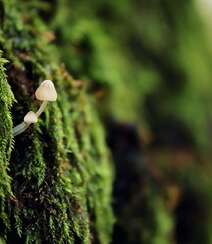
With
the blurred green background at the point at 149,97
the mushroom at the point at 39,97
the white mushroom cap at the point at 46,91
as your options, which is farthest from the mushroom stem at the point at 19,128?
the blurred green background at the point at 149,97

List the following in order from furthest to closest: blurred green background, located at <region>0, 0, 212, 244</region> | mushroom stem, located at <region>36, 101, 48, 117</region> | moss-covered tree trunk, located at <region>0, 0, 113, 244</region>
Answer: blurred green background, located at <region>0, 0, 212, 244</region>, mushroom stem, located at <region>36, 101, 48, 117</region>, moss-covered tree trunk, located at <region>0, 0, 113, 244</region>

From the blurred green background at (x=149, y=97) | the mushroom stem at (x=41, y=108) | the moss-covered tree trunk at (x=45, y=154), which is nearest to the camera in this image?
the moss-covered tree trunk at (x=45, y=154)

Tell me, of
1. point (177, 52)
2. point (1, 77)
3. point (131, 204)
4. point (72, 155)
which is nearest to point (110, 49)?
point (177, 52)

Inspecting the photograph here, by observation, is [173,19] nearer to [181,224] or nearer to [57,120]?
[181,224]

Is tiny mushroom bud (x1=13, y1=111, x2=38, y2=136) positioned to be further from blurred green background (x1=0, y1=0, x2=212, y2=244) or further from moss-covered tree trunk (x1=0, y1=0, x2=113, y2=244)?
blurred green background (x1=0, y1=0, x2=212, y2=244)

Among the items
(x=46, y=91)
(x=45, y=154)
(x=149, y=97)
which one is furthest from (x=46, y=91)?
(x=149, y=97)

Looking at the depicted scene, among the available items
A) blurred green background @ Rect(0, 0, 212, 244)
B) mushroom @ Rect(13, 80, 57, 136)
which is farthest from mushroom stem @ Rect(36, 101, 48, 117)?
blurred green background @ Rect(0, 0, 212, 244)

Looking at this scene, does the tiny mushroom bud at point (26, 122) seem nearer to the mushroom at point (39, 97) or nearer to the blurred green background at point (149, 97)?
the mushroom at point (39, 97)

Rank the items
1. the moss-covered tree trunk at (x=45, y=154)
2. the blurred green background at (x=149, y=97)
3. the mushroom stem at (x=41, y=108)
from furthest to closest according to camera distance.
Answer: the blurred green background at (x=149, y=97) < the mushroom stem at (x=41, y=108) < the moss-covered tree trunk at (x=45, y=154)
